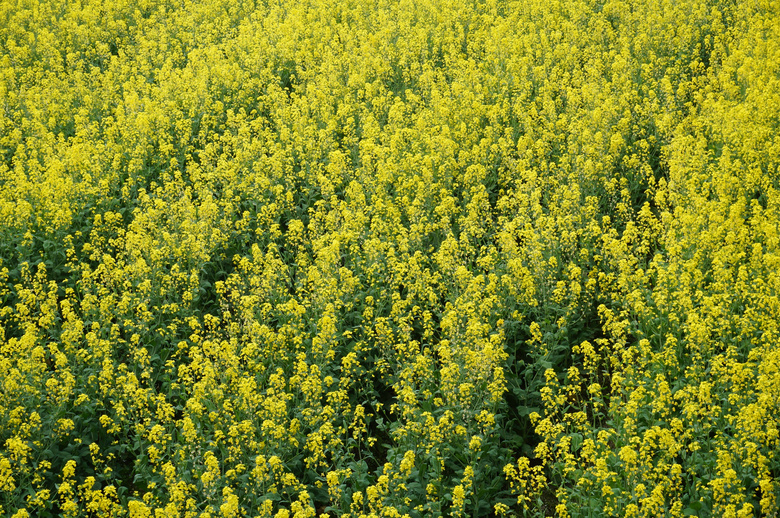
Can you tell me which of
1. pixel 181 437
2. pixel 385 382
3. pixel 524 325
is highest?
pixel 524 325

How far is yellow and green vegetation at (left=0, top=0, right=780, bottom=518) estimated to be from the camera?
340 inches

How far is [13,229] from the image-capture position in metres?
13.0

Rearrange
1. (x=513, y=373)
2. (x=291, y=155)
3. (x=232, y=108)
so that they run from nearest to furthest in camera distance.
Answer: (x=513, y=373) → (x=291, y=155) → (x=232, y=108)

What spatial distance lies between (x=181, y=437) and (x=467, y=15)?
15.3 metres

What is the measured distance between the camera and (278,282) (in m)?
12.1

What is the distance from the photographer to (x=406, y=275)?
38.7 feet

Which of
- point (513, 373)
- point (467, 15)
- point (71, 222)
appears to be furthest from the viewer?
point (467, 15)

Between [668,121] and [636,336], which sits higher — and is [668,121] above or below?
above

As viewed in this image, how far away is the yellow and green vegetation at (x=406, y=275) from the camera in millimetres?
8633

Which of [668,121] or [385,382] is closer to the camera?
[385,382]

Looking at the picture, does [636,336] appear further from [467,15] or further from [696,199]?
[467,15]

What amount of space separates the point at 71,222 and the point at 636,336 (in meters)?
9.64

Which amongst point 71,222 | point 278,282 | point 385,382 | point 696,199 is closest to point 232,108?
point 71,222

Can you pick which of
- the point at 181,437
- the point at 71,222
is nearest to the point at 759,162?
the point at 181,437
